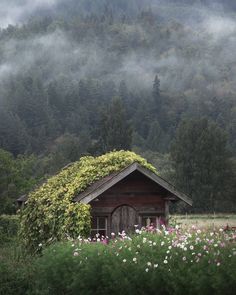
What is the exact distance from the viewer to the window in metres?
20.5

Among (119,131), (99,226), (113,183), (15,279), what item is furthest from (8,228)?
(119,131)

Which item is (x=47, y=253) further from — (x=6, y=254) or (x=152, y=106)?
(x=152, y=106)

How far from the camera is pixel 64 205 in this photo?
19.4 metres

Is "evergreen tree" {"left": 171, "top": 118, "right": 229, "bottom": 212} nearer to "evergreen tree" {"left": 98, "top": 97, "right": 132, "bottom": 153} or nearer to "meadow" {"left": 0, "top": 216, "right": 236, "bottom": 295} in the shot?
"evergreen tree" {"left": 98, "top": 97, "right": 132, "bottom": 153}

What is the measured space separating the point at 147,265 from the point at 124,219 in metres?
9.06

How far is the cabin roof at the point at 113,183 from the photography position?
62.8 ft

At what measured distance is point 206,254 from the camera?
11.4 meters

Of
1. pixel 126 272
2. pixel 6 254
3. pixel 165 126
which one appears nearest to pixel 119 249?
pixel 126 272

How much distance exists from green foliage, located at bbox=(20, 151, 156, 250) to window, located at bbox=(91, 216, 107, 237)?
1204 millimetres

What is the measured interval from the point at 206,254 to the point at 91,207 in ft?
29.9

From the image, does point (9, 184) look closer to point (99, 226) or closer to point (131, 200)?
point (131, 200)

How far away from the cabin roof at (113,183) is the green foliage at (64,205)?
0.26 meters

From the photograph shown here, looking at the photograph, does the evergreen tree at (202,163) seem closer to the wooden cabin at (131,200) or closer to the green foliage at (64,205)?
the green foliage at (64,205)

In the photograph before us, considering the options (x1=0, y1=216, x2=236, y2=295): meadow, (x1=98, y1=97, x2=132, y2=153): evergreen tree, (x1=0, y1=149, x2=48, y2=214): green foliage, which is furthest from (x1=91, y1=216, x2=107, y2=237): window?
(x1=98, y1=97, x2=132, y2=153): evergreen tree
